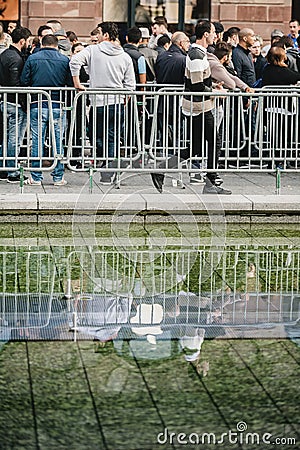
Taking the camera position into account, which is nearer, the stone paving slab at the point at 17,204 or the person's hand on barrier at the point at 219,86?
the stone paving slab at the point at 17,204

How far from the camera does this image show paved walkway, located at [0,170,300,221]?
1278cm

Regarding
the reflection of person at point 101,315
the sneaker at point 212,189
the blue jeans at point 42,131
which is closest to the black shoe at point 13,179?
the blue jeans at point 42,131

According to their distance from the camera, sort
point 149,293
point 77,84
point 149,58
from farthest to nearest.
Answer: point 149,58, point 77,84, point 149,293

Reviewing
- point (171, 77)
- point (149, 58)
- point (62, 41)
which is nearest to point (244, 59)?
point (149, 58)

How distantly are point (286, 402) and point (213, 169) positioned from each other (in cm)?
761

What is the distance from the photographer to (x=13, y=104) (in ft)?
44.8

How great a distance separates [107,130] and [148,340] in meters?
6.48

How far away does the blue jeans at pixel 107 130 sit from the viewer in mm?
13820

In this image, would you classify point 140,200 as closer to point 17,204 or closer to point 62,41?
point 17,204

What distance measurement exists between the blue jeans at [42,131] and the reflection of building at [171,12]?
11.2m

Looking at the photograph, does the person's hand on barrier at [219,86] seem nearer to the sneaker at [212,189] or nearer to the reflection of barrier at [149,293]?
the sneaker at [212,189]

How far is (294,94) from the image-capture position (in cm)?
1368

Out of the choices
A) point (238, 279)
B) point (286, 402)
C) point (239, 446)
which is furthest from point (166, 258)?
point (239, 446)

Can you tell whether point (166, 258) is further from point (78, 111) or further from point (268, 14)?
point (268, 14)
